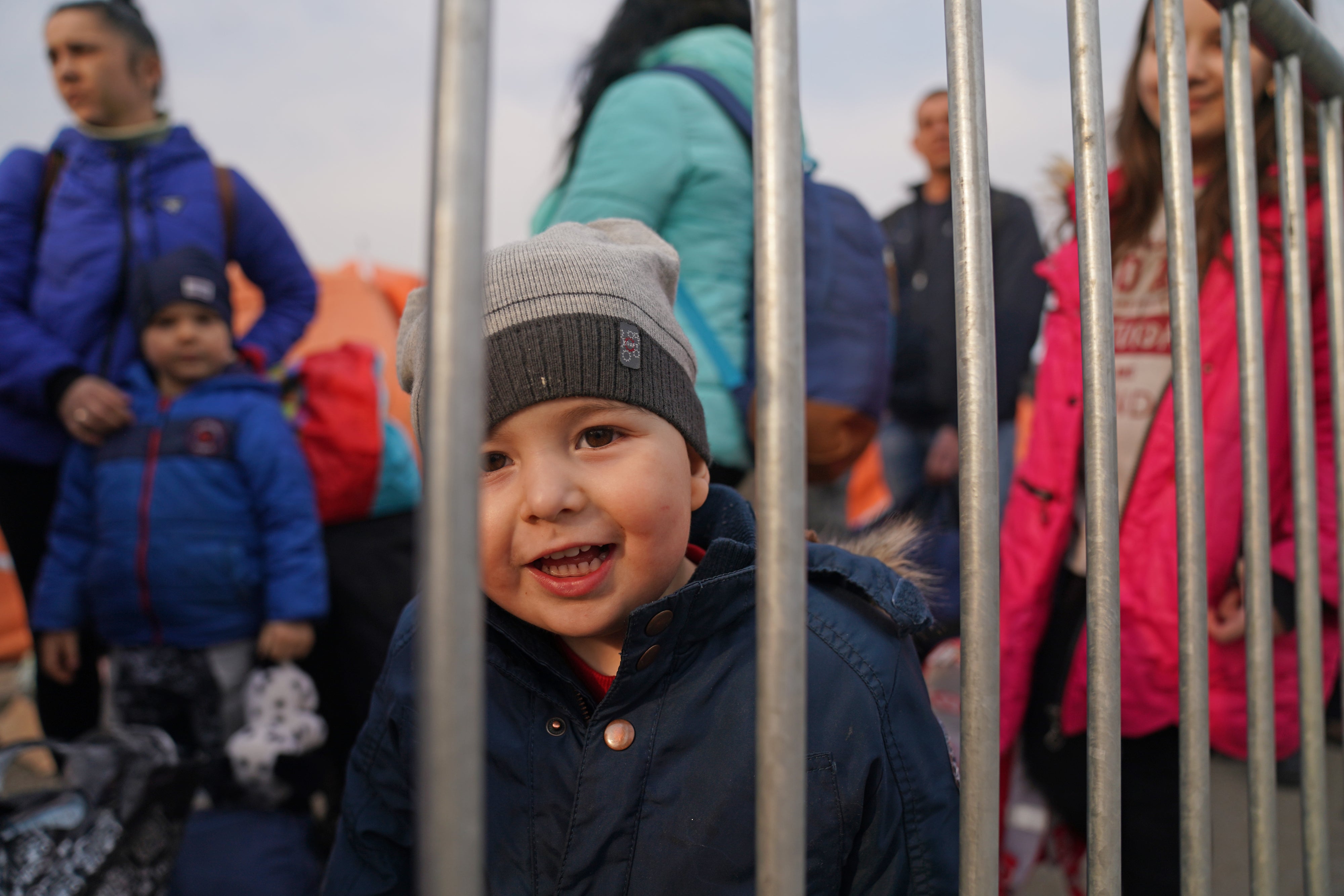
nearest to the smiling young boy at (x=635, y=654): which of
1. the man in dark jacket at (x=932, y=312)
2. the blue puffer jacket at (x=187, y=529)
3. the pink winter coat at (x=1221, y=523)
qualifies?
the pink winter coat at (x=1221, y=523)

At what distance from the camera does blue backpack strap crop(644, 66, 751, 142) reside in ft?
5.87

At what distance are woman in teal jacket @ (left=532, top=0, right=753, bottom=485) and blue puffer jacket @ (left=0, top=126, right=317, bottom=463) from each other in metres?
1.12

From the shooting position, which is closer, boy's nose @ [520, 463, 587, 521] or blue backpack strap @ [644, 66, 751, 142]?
boy's nose @ [520, 463, 587, 521]

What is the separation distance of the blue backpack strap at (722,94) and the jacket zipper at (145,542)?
1.49m

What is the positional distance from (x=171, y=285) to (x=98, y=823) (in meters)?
1.23

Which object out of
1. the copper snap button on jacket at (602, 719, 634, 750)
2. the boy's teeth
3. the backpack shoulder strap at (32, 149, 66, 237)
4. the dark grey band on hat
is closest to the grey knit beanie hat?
the dark grey band on hat

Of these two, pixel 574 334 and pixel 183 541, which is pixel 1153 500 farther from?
pixel 183 541

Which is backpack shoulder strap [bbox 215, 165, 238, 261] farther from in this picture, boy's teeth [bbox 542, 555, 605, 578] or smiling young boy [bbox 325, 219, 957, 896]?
boy's teeth [bbox 542, 555, 605, 578]

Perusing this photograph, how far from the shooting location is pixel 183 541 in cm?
221

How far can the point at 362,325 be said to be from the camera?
4.70m

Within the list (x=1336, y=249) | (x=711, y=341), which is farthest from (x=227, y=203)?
(x=1336, y=249)

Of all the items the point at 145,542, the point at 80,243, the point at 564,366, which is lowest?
the point at 145,542

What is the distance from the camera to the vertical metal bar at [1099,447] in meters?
0.90

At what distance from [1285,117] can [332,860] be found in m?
1.55
